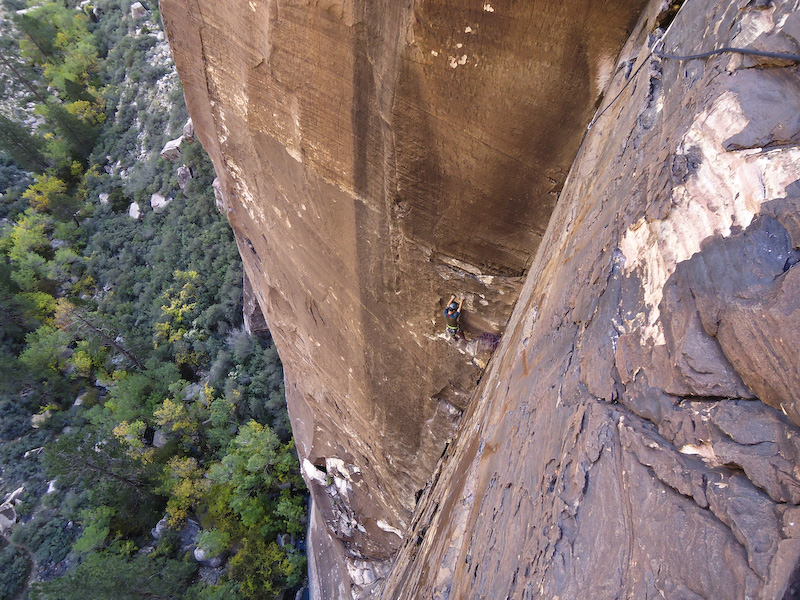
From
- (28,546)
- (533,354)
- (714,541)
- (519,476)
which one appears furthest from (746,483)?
(28,546)

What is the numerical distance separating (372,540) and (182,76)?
26.1ft

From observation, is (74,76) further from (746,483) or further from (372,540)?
(746,483)

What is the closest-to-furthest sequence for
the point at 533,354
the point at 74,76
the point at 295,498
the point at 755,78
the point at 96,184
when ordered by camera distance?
the point at 755,78
the point at 533,354
the point at 295,498
the point at 96,184
the point at 74,76

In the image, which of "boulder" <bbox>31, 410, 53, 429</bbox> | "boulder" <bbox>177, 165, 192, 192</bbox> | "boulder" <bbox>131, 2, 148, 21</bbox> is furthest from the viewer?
"boulder" <bbox>131, 2, 148, 21</bbox>

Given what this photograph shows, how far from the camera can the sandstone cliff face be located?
3.09 m

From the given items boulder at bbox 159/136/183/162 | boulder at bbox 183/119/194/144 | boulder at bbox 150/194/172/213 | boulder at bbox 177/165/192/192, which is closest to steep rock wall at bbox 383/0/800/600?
boulder at bbox 183/119/194/144

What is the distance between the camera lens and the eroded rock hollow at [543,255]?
1.35m

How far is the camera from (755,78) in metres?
1.59

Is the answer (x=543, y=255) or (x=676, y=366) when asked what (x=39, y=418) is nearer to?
(x=543, y=255)

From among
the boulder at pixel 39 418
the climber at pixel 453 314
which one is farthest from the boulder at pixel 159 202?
the climber at pixel 453 314

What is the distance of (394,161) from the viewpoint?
3775mm

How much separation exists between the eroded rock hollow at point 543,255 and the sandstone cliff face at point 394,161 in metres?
0.02

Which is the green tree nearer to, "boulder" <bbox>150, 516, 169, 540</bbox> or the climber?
"boulder" <bbox>150, 516, 169, 540</bbox>

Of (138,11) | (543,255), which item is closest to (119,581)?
(543,255)
